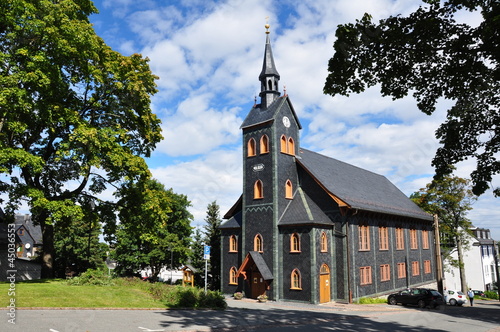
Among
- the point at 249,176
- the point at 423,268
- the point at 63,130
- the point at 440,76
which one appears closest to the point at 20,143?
the point at 63,130

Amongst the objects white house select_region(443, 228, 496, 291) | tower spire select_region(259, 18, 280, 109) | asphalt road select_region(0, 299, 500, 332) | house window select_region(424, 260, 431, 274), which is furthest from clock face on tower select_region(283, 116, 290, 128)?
white house select_region(443, 228, 496, 291)

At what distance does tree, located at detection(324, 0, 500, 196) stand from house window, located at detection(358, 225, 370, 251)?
23385 millimetres

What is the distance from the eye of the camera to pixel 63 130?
22.0 m

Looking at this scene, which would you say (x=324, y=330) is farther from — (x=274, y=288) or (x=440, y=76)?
(x=274, y=288)

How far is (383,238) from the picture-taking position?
117ft

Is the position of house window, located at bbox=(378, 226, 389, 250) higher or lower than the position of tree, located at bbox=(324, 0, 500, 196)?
lower

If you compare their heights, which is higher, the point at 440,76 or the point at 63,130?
the point at 63,130

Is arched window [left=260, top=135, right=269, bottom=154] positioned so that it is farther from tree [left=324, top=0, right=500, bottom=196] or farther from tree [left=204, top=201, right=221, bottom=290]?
tree [left=324, top=0, right=500, bottom=196]

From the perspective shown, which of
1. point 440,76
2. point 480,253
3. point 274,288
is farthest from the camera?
point 480,253

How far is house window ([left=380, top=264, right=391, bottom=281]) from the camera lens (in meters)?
34.4

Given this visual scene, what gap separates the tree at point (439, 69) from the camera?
8.43 meters

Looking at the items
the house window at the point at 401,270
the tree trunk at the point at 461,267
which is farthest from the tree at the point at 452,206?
the house window at the point at 401,270

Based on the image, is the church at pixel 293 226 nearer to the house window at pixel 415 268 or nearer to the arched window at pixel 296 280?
the arched window at pixel 296 280

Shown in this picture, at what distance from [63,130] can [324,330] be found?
57.0 ft
